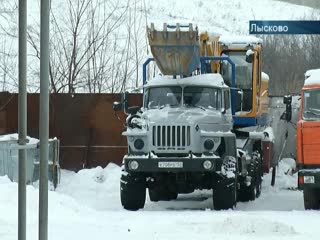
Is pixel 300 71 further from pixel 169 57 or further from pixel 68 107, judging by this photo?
pixel 169 57

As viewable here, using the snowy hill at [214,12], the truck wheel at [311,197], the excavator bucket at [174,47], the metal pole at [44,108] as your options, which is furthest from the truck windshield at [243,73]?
the snowy hill at [214,12]

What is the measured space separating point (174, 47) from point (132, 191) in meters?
3.11

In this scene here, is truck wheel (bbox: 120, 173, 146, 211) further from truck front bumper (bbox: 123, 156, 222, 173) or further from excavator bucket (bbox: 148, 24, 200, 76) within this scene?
excavator bucket (bbox: 148, 24, 200, 76)

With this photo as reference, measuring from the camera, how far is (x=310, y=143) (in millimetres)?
14398

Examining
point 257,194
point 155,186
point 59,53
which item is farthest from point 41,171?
point 59,53

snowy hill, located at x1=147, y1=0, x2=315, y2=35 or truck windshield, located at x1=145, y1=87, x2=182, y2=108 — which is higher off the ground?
snowy hill, located at x1=147, y1=0, x2=315, y2=35

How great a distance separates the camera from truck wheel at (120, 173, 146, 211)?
15133 mm

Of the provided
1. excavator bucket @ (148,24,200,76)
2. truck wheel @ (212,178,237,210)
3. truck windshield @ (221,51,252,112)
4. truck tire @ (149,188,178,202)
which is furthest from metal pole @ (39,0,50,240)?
truck windshield @ (221,51,252,112)

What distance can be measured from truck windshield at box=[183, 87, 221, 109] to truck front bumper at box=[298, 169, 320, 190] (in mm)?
2347

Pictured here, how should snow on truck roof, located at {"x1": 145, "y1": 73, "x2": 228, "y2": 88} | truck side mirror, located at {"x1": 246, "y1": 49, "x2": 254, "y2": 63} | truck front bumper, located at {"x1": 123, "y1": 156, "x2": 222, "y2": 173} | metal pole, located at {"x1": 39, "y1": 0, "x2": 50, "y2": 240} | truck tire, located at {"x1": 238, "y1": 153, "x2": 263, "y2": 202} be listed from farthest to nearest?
truck side mirror, located at {"x1": 246, "y1": 49, "x2": 254, "y2": 63} < truck tire, located at {"x1": 238, "y1": 153, "x2": 263, "y2": 202} < snow on truck roof, located at {"x1": 145, "y1": 73, "x2": 228, "y2": 88} < truck front bumper, located at {"x1": 123, "y1": 156, "x2": 222, "y2": 173} < metal pole, located at {"x1": 39, "y1": 0, "x2": 50, "y2": 240}

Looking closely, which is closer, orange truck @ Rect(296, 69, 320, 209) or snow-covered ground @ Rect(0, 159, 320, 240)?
snow-covered ground @ Rect(0, 159, 320, 240)

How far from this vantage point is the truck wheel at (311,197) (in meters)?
14.7

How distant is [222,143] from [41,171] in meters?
11.1

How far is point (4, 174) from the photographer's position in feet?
53.5
